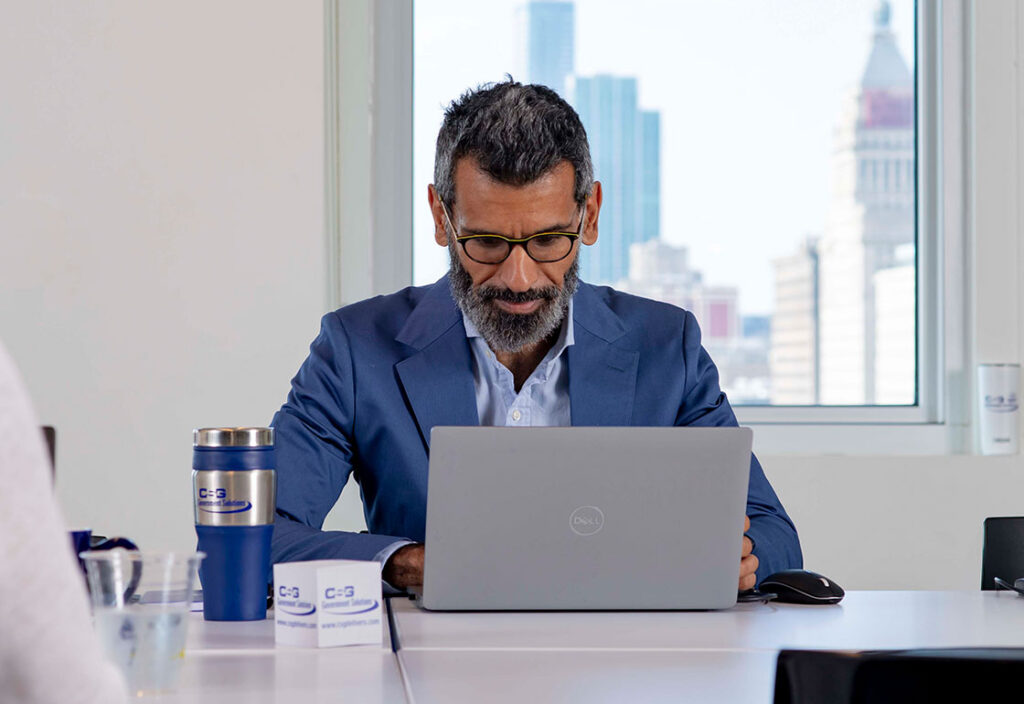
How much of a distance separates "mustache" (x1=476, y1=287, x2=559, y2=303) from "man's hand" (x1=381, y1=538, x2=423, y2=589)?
562 millimetres

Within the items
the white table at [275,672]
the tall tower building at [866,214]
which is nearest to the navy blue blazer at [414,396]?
the white table at [275,672]

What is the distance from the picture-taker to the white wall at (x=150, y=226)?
2787 mm

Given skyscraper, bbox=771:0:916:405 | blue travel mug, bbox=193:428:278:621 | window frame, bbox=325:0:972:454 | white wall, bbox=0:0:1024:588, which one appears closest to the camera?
blue travel mug, bbox=193:428:278:621

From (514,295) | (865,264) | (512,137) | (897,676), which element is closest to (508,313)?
(514,295)

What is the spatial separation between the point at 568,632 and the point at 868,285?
218cm

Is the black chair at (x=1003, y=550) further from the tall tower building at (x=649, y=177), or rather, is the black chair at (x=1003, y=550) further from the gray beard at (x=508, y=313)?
the tall tower building at (x=649, y=177)

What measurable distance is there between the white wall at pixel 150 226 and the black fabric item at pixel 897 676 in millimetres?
2244

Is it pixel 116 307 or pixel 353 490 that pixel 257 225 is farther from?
pixel 353 490

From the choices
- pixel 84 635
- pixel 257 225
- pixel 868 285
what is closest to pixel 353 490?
pixel 257 225

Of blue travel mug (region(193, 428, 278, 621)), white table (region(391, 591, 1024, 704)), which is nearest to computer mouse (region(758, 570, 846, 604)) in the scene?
white table (region(391, 591, 1024, 704))

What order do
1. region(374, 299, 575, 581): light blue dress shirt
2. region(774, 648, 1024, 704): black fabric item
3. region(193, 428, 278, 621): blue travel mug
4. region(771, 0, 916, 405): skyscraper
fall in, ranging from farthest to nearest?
region(771, 0, 916, 405): skyscraper
region(374, 299, 575, 581): light blue dress shirt
region(193, 428, 278, 621): blue travel mug
region(774, 648, 1024, 704): black fabric item

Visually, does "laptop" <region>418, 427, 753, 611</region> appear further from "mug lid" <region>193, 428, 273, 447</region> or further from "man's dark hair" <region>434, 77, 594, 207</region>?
"man's dark hair" <region>434, 77, 594, 207</region>

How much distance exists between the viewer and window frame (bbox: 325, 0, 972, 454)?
308 centimetres

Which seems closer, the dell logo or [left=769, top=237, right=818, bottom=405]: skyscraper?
the dell logo
